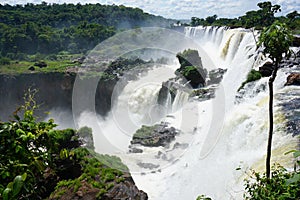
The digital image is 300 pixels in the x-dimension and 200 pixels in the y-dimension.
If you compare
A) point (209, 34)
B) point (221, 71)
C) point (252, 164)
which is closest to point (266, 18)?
point (209, 34)

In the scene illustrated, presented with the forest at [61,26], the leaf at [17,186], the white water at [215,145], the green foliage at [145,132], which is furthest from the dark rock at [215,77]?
the forest at [61,26]

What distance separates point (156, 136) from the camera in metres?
12.4

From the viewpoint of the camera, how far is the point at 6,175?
127cm

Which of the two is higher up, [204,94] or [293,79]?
[293,79]

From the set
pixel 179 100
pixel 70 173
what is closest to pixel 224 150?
pixel 70 173

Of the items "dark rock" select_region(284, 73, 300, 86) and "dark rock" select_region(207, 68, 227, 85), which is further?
"dark rock" select_region(207, 68, 227, 85)

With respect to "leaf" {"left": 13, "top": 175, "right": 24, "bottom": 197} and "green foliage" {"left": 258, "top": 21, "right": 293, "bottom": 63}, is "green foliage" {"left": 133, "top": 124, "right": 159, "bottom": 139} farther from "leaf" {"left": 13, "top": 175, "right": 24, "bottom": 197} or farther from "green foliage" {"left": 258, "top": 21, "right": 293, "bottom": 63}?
"leaf" {"left": 13, "top": 175, "right": 24, "bottom": 197}

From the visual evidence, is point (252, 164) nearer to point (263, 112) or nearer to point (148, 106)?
point (263, 112)

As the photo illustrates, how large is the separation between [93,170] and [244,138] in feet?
15.0

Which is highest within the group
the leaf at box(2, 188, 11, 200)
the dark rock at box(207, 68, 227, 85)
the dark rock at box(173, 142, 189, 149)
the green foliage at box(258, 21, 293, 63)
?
the green foliage at box(258, 21, 293, 63)

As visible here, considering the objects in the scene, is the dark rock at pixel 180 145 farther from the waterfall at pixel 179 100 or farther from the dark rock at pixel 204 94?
the waterfall at pixel 179 100

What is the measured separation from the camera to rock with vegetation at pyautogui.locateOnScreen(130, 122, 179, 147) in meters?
12.0

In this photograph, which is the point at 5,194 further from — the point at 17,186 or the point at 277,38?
the point at 277,38

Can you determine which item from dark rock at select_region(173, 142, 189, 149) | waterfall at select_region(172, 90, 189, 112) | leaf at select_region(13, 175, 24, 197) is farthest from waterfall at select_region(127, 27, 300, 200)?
leaf at select_region(13, 175, 24, 197)
